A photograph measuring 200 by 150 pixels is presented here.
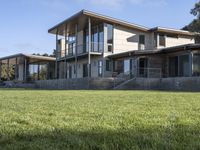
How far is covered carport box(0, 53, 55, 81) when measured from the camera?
48281 millimetres

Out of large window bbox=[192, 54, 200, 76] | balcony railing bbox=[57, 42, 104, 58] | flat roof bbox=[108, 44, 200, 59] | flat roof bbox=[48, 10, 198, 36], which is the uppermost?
flat roof bbox=[48, 10, 198, 36]

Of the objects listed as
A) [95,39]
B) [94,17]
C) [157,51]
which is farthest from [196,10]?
[95,39]

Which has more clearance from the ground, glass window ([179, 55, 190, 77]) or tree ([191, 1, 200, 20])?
tree ([191, 1, 200, 20])

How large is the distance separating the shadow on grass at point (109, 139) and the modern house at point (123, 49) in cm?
2348

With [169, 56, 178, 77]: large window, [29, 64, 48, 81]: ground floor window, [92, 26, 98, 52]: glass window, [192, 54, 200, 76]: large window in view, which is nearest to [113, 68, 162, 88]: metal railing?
[169, 56, 178, 77]: large window

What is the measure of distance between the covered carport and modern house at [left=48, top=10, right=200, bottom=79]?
8.78 meters

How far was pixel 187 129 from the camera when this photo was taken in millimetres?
4922

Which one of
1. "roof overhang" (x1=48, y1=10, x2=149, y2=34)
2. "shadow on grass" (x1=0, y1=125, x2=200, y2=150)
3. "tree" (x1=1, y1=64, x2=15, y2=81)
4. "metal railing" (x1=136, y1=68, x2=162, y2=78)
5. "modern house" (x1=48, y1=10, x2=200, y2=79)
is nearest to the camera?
"shadow on grass" (x1=0, y1=125, x2=200, y2=150)

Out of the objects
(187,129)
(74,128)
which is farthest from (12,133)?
(187,129)

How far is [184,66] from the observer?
29547mm

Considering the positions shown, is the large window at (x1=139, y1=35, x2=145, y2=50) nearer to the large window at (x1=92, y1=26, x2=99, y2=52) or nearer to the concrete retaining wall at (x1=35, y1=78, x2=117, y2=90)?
the large window at (x1=92, y1=26, x2=99, y2=52)

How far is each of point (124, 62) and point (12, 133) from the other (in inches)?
1144

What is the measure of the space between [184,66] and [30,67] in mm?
28919

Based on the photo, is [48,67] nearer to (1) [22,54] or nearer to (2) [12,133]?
(1) [22,54]
